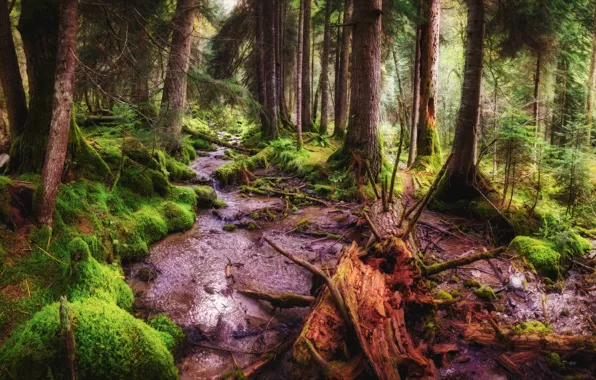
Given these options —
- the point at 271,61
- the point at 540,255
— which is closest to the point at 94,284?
the point at 540,255

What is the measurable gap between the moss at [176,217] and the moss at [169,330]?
2988 mm

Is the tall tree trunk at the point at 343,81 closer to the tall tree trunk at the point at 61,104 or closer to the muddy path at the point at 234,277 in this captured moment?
the muddy path at the point at 234,277

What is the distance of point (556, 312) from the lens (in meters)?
4.31

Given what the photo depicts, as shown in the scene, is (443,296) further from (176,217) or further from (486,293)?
(176,217)

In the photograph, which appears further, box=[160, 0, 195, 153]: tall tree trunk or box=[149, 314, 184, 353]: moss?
box=[160, 0, 195, 153]: tall tree trunk

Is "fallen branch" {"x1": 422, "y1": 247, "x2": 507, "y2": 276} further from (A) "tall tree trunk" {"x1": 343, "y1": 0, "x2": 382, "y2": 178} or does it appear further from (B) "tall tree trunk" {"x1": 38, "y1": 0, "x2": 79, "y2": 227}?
(B) "tall tree trunk" {"x1": 38, "y1": 0, "x2": 79, "y2": 227}

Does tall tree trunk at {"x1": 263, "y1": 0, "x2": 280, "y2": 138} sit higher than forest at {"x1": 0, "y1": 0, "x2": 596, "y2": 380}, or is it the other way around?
tall tree trunk at {"x1": 263, "y1": 0, "x2": 280, "y2": 138}

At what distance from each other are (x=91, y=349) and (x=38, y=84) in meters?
4.56

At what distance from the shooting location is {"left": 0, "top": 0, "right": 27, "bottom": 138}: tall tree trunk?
18.3 feet

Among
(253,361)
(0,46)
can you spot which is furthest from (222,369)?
(0,46)

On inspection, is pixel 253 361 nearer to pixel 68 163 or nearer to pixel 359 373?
pixel 359 373

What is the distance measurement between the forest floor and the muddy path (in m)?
0.02

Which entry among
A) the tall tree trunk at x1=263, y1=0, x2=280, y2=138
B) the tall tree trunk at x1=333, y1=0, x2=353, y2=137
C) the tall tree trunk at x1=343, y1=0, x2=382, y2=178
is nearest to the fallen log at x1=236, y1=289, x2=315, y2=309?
the tall tree trunk at x1=343, y1=0, x2=382, y2=178

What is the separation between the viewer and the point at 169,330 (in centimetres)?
385
